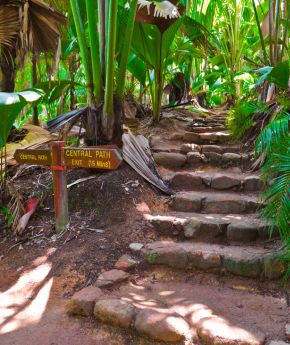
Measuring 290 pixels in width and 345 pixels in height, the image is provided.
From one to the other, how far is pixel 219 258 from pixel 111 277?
839mm

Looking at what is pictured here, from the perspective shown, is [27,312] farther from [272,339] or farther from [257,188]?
[257,188]

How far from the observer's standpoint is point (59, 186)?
3.33m

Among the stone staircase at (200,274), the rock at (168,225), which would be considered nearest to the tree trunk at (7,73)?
the stone staircase at (200,274)

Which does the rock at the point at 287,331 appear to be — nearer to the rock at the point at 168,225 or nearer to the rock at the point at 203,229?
the rock at the point at 203,229

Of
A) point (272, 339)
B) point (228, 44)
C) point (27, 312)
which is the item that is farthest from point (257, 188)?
point (228, 44)

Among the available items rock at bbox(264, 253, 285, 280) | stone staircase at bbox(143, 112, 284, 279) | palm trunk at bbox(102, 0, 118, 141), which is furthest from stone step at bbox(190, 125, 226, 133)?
rock at bbox(264, 253, 285, 280)

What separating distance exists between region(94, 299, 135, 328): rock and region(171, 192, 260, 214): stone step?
1499mm

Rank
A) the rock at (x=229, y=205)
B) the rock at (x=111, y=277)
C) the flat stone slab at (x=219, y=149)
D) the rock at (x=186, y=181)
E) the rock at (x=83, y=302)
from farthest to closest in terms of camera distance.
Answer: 1. the flat stone slab at (x=219, y=149)
2. the rock at (x=186, y=181)
3. the rock at (x=229, y=205)
4. the rock at (x=111, y=277)
5. the rock at (x=83, y=302)

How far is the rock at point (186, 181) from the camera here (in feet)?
13.5

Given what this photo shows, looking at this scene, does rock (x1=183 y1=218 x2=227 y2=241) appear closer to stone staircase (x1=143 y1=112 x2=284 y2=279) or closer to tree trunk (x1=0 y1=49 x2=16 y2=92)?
stone staircase (x1=143 y1=112 x2=284 y2=279)

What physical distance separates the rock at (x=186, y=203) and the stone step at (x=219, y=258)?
0.60 metres

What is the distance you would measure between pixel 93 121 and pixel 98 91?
304 mm

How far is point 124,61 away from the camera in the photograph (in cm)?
373

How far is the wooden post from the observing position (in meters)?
3.26
